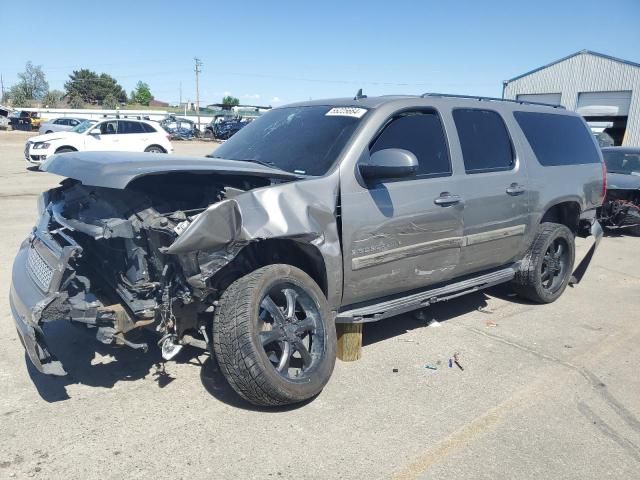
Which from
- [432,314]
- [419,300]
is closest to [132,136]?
[432,314]

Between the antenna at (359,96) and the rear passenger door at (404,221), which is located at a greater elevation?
the antenna at (359,96)

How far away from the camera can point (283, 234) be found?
11.2 ft

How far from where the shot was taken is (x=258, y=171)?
11.3 feet

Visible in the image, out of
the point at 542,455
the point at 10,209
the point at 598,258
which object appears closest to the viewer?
the point at 542,455

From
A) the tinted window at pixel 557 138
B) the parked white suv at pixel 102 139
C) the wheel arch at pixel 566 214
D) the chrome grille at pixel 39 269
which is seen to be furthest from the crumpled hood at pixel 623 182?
the parked white suv at pixel 102 139

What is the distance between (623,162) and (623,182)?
3.96ft

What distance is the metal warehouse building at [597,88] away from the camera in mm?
29922

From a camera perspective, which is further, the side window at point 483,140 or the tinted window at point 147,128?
the tinted window at point 147,128

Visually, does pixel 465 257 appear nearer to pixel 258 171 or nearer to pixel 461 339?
pixel 461 339

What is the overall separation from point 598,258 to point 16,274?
7810 millimetres

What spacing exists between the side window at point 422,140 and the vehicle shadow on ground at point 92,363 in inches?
87.0

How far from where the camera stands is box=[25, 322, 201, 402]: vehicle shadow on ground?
367 cm

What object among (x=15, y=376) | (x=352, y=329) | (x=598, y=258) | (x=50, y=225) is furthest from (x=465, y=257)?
(x=598, y=258)

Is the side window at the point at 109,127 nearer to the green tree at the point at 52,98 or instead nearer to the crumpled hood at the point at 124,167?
the crumpled hood at the point at 124,167
